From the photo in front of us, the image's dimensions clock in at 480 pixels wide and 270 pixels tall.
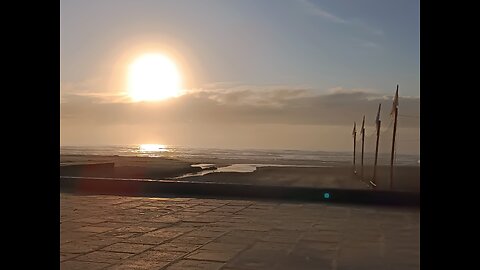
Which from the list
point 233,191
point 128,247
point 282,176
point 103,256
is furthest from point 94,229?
point 282,176

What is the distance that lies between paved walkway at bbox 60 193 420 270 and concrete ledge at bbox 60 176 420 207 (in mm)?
770

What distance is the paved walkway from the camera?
598cm

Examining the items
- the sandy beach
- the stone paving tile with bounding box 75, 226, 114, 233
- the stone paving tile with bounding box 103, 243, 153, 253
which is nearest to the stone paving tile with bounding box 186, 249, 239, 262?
the stone paving tile with bounding box 103, 243, 153, 253

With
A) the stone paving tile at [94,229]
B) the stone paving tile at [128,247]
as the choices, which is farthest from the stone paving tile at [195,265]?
the stone paving tile at [94,229]

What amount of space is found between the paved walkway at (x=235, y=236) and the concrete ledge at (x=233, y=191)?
77 cm

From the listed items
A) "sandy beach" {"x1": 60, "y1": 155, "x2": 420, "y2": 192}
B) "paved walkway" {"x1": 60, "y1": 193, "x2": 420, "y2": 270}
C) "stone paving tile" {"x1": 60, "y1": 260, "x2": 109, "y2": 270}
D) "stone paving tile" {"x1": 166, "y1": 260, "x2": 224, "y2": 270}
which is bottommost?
"sandy beach" {"x1": 60, "y1": 155, "x2": 420, "y2": 192}

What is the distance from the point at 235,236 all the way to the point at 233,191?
20.9 ft

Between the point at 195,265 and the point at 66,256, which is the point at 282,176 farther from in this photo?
the point at 195,265

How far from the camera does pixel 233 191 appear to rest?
46.2 ft

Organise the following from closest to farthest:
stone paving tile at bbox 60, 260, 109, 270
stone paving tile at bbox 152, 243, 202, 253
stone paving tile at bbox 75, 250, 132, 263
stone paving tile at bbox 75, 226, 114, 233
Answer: stone paving tile at bbox 60, 260, 109, 270 < stone paving tile at bbox 75, 250, 132, 263 < stone paving tile at bbox 152, 243, 202, 253 < stone paving tile at bbox 75, 226, 114, 233

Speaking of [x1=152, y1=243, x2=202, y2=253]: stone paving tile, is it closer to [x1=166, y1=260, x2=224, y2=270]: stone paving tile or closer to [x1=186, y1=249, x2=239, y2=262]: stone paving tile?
[x1=186, y1=249, x2=239, y2=262]: stone paving tile

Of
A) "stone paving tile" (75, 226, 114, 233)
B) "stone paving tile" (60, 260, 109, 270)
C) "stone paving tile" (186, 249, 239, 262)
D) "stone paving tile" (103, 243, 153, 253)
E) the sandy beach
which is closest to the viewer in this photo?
"stone paving tile" (60, 260, 109, 270)
